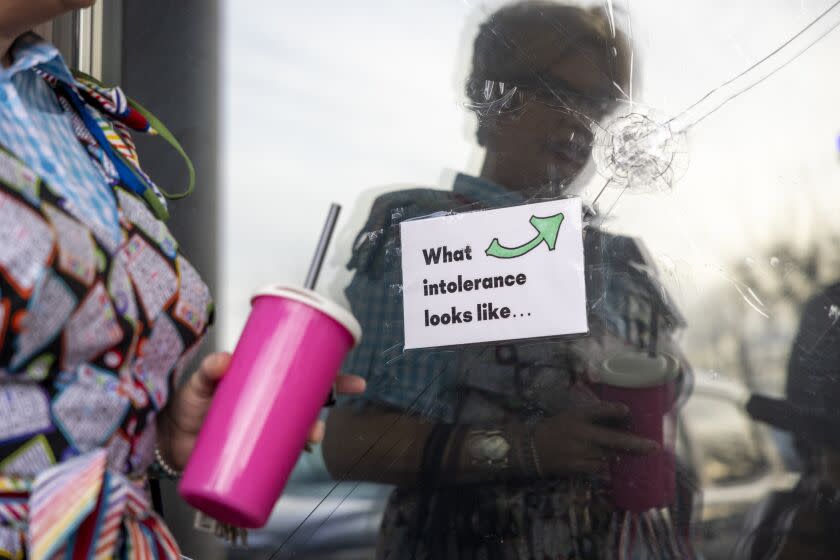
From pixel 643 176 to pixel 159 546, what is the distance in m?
0.63

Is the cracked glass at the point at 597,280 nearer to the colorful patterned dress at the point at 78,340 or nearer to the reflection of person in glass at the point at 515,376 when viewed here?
the reflection of person in glass at the point at 515,376

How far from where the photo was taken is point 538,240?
103cm

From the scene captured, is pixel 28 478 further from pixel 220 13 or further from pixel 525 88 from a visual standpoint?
pixel 220 13

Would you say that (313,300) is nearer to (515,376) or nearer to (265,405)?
(265,405)

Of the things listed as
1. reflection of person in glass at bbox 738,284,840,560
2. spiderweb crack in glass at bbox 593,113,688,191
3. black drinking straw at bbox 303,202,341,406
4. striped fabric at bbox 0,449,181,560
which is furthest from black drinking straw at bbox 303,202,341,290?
reflection of person in glass at bbox 738,284,840,560

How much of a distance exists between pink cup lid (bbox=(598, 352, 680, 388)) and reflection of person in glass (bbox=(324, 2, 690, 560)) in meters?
0.01

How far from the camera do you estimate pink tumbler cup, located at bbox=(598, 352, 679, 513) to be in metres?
0.96

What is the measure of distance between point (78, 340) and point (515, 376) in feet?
1.68

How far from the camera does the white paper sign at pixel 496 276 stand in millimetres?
1014

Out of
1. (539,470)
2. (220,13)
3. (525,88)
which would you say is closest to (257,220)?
(220,13)

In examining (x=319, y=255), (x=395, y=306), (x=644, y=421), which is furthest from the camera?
(x=395, y=306)

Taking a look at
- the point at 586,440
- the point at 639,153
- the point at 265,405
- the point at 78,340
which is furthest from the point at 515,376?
the point at 78,340

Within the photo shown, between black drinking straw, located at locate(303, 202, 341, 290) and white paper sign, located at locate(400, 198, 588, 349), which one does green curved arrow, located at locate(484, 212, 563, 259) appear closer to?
white paper sign, located at locate(400, 198, 588, 349)

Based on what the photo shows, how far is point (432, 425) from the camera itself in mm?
1072
